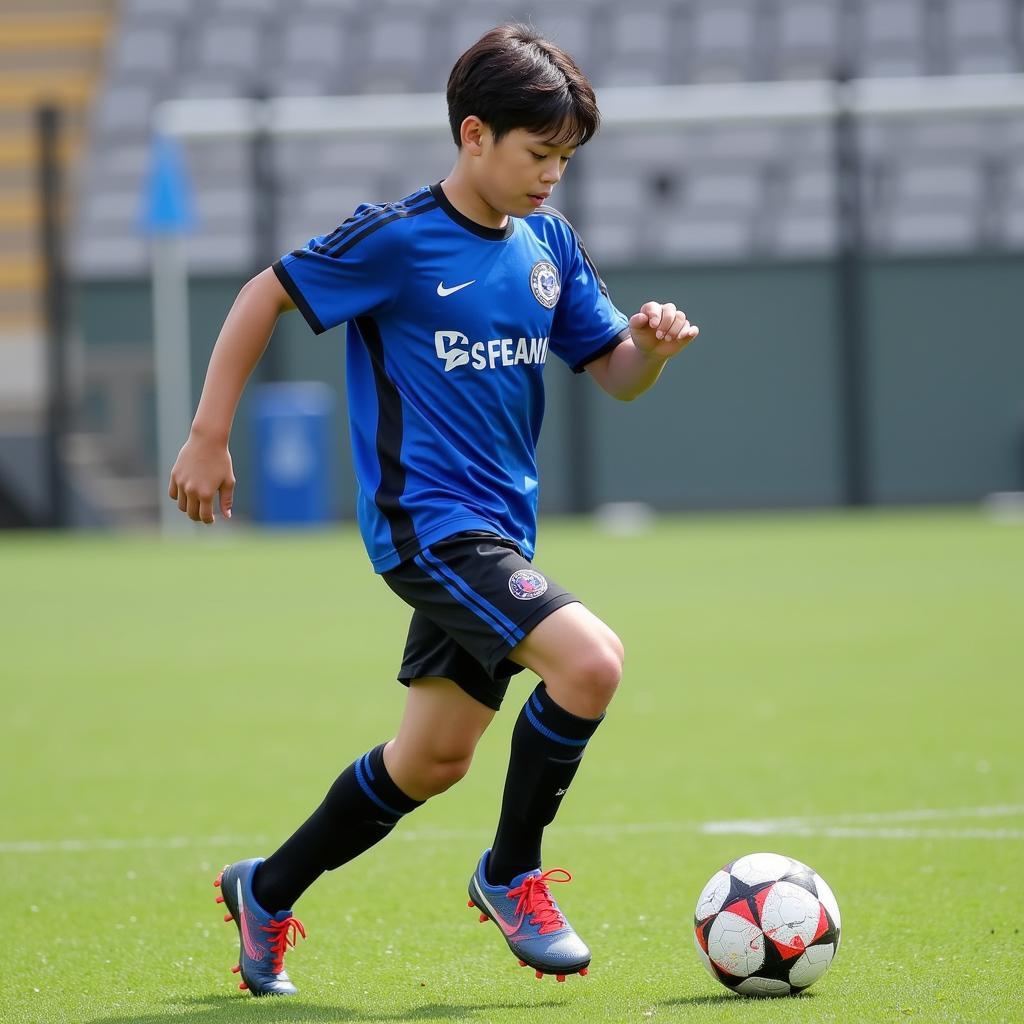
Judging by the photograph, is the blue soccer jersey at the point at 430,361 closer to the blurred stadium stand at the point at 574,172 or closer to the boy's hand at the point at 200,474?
the boy's hand at the point at 200,474

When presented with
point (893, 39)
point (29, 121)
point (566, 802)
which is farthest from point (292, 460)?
point (566, 802)

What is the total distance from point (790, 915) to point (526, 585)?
739mm

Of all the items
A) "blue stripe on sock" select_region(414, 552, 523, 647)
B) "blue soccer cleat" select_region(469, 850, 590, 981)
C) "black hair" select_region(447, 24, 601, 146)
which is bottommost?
"blue soccer cleat" select_region(469, 850, 590, 981)

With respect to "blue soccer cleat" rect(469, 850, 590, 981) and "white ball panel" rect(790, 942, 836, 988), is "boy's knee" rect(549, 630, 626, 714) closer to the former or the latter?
"blue soccer cleat" rect(469, 850, 590, 981)

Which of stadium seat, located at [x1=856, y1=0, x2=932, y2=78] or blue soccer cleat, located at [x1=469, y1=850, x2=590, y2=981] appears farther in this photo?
stadium seat, located at [x1=856, y1=0, x2=932, y2=78]

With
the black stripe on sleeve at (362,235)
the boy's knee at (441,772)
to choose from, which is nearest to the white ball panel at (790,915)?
the boy's knee at (441,772)

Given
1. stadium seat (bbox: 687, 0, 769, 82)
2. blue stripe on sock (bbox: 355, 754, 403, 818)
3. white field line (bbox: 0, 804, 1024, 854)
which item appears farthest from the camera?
stadium seat (bbox: 687, 0, 769, 82)

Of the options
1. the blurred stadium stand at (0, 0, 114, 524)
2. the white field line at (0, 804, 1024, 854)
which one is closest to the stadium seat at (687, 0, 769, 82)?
the blurred stadium stand at (0, 0, 114, 524)

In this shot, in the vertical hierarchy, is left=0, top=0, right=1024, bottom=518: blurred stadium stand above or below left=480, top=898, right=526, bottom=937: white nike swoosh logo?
above

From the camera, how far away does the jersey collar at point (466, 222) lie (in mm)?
3258

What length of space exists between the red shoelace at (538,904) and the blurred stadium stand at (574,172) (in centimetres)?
1534

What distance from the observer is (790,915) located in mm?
3064

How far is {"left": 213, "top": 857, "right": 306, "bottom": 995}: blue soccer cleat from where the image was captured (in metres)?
3.22

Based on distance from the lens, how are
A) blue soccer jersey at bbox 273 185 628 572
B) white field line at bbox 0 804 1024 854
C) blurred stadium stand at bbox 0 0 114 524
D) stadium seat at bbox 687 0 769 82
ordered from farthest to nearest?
stadium seat at bbox 687 0 769 82, blurred stadium stand at bbox 0 0 114 524, white field line at bbox 0 804 1024 854, blue soccer jersey at bbox 273 185 628 572
